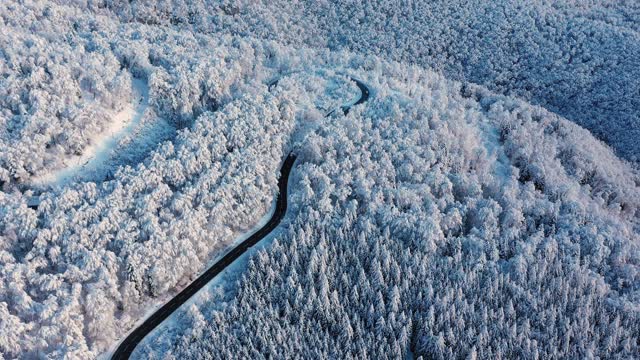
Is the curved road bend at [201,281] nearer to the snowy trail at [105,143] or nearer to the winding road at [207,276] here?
the winding road at [207,276]

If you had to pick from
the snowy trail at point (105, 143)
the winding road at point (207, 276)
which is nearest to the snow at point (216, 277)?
the winding road at point (207, 276)

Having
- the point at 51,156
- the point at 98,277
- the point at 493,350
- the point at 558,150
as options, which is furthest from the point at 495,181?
the point at 51,156

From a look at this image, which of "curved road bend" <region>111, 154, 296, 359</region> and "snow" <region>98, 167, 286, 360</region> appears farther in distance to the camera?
"snow" <region>98, 167, 286, 360</region>

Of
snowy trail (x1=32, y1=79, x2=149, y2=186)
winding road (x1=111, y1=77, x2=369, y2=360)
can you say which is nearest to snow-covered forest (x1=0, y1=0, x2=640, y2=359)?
snowy trail (x1=32, y1=79, x2=149, y2=186)

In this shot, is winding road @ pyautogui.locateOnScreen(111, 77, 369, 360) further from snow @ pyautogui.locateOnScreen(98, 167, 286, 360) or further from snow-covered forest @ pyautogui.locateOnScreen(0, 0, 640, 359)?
snow-covered forest @ pyautogui.locateOnScreen(0, 0, 640, 359)

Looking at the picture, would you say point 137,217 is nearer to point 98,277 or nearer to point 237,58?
point 98,277

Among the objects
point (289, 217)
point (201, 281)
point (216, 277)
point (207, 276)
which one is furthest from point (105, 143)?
point (289, 217)

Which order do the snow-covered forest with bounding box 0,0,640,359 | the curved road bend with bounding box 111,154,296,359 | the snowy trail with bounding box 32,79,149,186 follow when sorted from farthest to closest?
1. the snowy trail with bounding box 32,79,149,186
2. the curved road bend with bounding box 111,154,296,359
3. the snow-covered forest with bounding box 0,0,640,359
